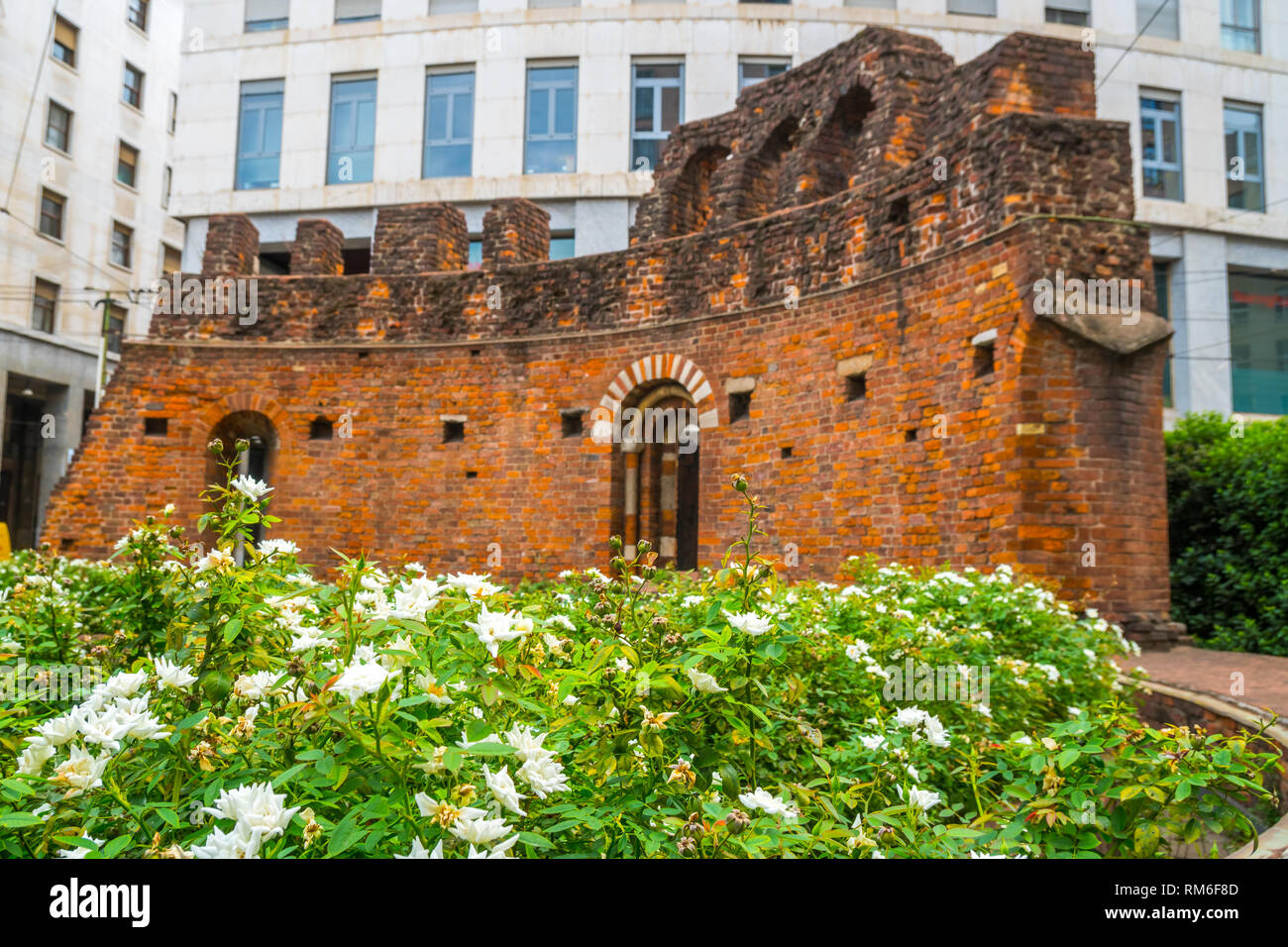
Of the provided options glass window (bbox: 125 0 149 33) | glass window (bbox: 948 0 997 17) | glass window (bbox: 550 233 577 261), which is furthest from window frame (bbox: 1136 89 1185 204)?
glass window (bbox: 125 0 149 33)

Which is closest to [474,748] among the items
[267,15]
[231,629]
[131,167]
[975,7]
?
[231,629]

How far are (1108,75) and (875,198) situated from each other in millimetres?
14546

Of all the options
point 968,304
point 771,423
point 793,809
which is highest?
point 968,304

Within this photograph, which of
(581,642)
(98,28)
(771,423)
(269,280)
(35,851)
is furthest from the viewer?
(98,28)

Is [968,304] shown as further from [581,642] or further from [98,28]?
[98,28]

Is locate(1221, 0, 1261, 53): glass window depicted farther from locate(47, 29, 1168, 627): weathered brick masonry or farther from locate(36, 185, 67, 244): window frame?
locate(36, 185, 67, 244): window frame

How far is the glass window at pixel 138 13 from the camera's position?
30.3m

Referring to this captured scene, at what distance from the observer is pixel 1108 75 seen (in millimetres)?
21797

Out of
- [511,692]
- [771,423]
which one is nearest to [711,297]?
[771,423]

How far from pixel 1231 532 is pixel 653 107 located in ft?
51.5

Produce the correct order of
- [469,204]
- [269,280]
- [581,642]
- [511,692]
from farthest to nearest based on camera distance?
[469,204] < [269,280] < [581,642] < [511,692]

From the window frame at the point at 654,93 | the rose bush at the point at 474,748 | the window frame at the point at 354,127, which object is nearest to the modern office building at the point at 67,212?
the window frame at the point at 354,127

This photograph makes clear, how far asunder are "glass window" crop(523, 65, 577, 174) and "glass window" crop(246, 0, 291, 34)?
7161 mm

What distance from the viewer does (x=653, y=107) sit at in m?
22.0
